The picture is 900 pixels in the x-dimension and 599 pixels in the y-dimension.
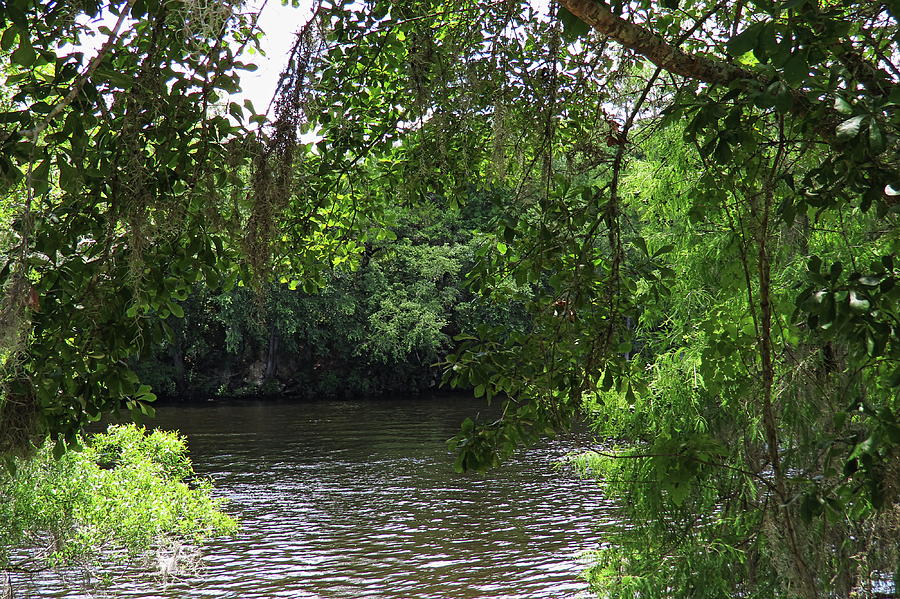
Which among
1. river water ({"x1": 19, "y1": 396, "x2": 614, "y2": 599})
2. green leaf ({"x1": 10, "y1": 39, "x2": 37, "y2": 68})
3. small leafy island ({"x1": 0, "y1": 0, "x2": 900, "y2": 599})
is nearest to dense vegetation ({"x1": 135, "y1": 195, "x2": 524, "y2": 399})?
river water ({"x1": 19, "y1": 396, "x2": 614, "y2": 599})

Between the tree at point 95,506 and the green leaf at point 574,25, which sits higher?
the green leaf at point 574,25

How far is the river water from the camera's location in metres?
12.5

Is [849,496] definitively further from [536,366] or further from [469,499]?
[469,499]

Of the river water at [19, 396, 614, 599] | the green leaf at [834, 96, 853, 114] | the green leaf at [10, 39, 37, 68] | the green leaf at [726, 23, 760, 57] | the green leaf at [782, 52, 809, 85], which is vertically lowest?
the river water at [19, 396, 614, 599]

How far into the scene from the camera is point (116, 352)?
2.78 meters

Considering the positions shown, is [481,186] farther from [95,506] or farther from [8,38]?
[95,506]

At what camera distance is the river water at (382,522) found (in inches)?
493

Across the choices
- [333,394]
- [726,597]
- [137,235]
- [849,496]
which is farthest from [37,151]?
[333,394]

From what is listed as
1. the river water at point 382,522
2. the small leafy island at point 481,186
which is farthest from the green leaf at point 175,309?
the river water at point 382,522

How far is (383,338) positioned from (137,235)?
3233 cm

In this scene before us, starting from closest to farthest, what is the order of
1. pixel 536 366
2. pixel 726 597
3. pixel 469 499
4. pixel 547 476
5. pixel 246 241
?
pixel 246 241 < pixel 536 366 < pixel 726 597 < pixel 469 499 < pixel 547 476

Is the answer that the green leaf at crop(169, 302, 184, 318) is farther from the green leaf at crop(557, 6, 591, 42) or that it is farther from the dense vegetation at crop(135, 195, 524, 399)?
the dense vegetation at crop(135, 195, 524, 399)

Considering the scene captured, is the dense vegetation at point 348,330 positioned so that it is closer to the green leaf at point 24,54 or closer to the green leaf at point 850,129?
the green leaf at point 24,54

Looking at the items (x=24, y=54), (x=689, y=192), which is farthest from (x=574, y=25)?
(x=689, y=192)
